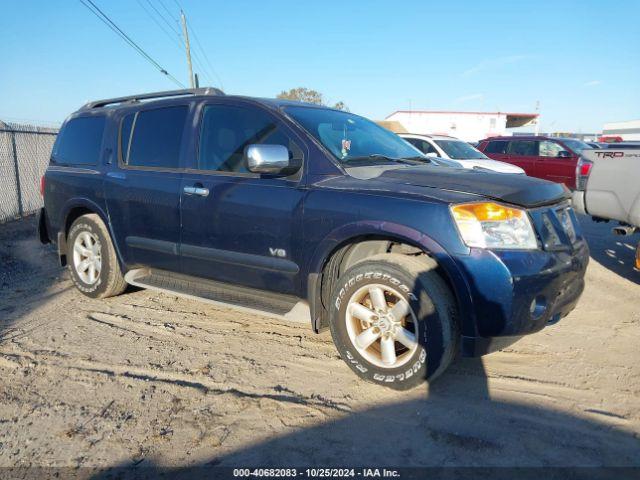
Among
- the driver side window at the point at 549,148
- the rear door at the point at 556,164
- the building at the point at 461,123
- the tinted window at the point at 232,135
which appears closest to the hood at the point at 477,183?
the tinted window at the point at 232,135

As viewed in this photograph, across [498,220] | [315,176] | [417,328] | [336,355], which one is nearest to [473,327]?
[417,328]

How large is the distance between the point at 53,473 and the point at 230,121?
2.66m

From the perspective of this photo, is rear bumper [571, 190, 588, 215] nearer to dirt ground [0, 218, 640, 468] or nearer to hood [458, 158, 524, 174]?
dirt ground [0, 218, 640, 468]

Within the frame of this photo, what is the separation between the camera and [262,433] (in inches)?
Answer: 105

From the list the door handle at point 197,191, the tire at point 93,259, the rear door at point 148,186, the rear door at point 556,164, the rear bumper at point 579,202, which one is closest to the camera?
the door handle at point 197,191

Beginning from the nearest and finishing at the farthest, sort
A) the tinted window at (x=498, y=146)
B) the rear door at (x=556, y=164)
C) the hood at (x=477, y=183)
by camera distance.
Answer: the hood at (x=477, y=183), the rear door at (x=556, y=164), the tinted window at (x=498, y=146)

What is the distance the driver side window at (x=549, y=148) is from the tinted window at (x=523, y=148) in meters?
0.16

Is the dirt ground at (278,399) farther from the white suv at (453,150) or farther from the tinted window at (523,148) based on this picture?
the tinted window at (523,148)

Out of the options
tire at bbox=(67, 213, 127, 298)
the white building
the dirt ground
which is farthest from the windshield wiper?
the white building

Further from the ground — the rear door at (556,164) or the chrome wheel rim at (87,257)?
the rear door at (556,164)

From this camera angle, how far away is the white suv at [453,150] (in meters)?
10.8

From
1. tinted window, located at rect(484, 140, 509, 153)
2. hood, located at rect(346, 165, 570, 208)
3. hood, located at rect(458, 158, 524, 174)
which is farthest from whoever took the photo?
tinted window, located at rect(484, 140, 509, 153)

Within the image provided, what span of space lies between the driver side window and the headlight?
488 inches

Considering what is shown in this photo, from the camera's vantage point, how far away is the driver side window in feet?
45.6
